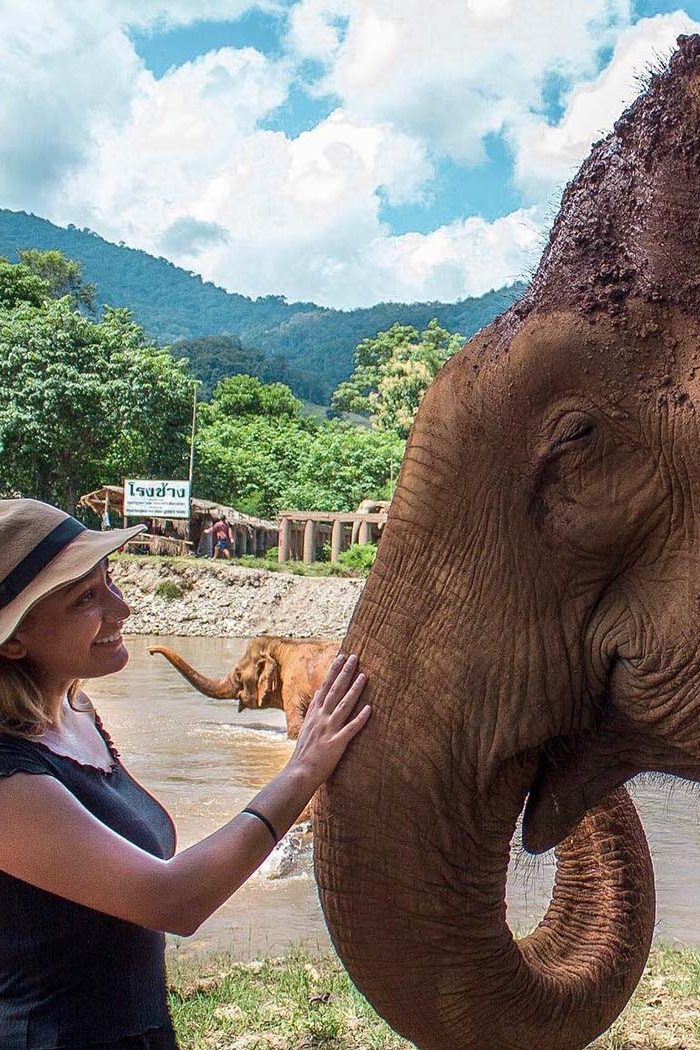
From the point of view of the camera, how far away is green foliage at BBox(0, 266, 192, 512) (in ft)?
110

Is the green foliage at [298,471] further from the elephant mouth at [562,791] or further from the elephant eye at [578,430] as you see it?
the elephant eye at [578,430]

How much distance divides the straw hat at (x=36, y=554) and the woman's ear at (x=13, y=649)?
0.17ft

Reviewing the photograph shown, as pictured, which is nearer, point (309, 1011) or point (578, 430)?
point (578, 430)

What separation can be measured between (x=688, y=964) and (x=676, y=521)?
330 centimetres

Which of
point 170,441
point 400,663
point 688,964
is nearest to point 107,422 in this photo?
point 170,441

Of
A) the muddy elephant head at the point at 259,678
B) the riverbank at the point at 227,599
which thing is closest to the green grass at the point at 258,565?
the riverbank at the point at 227,599

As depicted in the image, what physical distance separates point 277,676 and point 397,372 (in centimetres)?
4958

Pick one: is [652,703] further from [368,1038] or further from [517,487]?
[368,1038]

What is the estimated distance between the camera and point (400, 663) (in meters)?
1.77

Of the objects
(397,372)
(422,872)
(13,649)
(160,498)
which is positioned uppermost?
(397,372)

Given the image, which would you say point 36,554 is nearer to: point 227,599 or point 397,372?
point 227,599

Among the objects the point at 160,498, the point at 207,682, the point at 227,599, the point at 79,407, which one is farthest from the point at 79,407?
the point at 207,682

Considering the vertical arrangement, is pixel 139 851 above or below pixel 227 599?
above

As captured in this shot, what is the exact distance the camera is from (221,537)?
31438 mm
